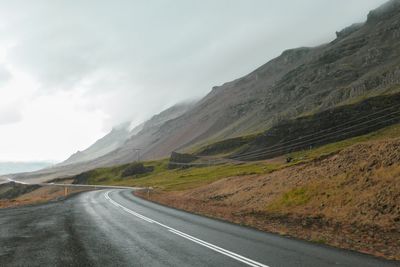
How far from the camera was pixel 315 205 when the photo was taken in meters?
22.3

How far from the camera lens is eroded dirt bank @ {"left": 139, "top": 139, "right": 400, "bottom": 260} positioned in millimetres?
15500

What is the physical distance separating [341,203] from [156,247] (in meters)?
10.7

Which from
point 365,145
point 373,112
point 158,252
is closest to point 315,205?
point 365,145

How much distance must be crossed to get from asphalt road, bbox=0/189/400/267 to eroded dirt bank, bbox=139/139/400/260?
5.89ft

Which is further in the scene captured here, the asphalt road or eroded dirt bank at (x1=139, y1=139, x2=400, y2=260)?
eroded dirt bank at (x1=139, y1=139, x2=400, y2=260)

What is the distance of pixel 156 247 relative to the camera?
44.9ft

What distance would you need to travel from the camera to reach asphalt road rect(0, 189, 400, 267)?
11.4m

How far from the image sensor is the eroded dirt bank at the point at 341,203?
15.5m

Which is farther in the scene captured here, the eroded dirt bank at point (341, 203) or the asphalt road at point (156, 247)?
the eroded dirt bank at point (341, 203)

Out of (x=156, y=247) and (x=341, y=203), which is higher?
(x=156, y=247)

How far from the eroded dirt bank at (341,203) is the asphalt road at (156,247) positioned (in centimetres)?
180

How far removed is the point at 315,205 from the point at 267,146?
120288 mm

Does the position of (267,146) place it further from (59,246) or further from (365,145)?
(59,246)

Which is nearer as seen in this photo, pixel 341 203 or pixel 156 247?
pixel 156 247
